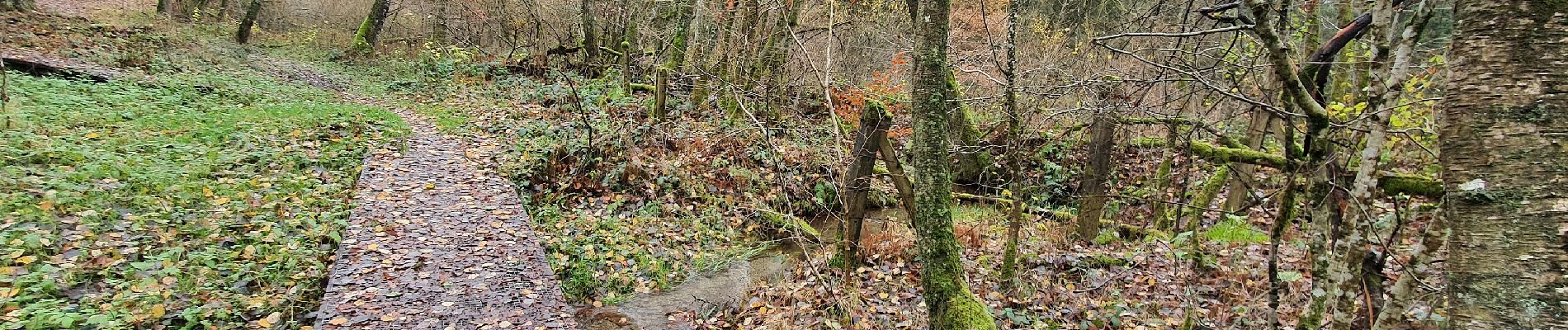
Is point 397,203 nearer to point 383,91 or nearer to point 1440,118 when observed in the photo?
point 1440,118

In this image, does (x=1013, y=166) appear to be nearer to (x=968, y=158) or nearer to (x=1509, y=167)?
(x=968, y=158)

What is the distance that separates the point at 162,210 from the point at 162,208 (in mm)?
43

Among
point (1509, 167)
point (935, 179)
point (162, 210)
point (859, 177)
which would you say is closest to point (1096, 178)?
point (859, 177)

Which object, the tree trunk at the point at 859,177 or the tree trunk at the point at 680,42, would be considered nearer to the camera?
the tree trunk at the point at 859,177

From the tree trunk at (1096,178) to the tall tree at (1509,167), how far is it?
4.54 m

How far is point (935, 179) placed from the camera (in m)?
3.80

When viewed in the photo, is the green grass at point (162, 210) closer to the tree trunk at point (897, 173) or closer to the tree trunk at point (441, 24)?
the tree trunk at point (897, 173)

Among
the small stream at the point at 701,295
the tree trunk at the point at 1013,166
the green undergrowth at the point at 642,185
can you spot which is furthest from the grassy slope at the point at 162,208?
the tree trunk at the point at 1013,166

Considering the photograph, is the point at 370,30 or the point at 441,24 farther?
the point at 441,24

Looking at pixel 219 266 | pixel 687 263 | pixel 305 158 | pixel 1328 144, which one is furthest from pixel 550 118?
pixel 1328 144

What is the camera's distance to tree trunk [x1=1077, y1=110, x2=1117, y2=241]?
21.1ft

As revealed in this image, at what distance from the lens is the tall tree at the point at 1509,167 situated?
1.27 metres

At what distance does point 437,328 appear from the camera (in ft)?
16.1

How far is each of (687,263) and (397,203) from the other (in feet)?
10.1
